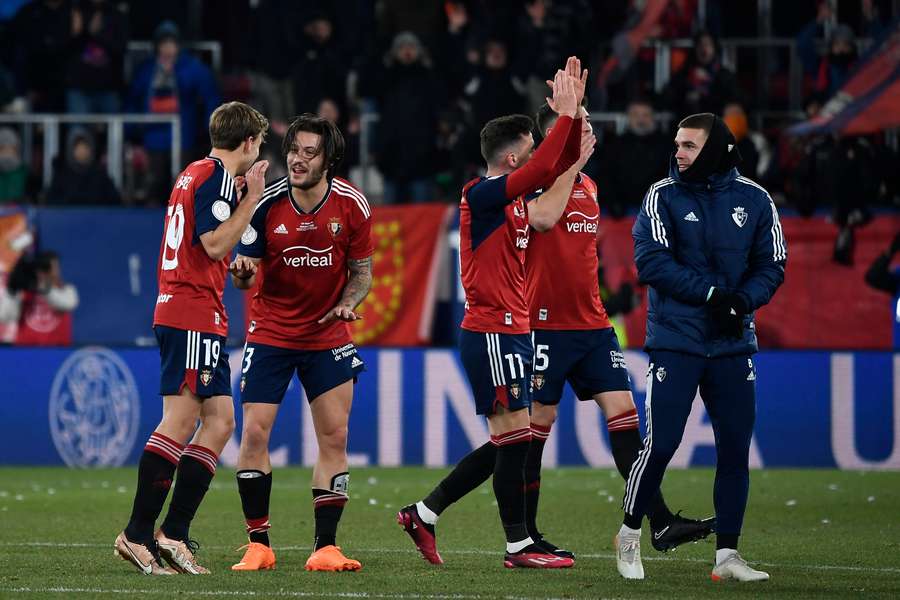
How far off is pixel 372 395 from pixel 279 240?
7.65 metres

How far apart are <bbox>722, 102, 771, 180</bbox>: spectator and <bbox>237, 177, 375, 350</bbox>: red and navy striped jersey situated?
8.34m

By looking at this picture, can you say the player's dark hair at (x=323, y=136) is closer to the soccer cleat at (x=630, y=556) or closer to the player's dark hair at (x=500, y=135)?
the player's dark hair at (x=500, y=135)

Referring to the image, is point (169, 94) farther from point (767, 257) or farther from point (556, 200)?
point (767, 257)

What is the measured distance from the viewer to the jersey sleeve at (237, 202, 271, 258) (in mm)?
8539

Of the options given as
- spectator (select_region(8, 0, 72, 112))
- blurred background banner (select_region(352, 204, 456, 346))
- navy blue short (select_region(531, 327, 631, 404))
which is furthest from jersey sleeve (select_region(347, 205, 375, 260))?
Result: spectator (select_region(8, 0, 72, 112))

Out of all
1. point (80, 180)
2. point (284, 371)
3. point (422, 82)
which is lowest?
point (284, 371)

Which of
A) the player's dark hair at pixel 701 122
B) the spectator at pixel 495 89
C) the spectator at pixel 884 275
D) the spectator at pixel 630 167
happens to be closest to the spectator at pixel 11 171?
the spectator at pixel 495 89

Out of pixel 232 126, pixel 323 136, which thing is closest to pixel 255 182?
pixel 232 126

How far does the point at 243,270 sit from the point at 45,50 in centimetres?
1197

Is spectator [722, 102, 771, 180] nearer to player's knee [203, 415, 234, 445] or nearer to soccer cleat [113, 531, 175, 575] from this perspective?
player's knee [203, 415, 234, 445]

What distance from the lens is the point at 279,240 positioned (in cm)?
857

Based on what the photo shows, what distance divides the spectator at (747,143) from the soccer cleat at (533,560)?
8.47 m

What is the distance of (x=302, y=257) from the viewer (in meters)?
8.62

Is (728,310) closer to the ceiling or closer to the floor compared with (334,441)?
closer to the ceiling
